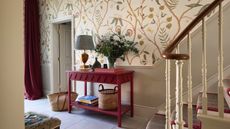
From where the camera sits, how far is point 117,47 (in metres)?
3.11

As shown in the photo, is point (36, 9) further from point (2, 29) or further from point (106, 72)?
point (2, 29)

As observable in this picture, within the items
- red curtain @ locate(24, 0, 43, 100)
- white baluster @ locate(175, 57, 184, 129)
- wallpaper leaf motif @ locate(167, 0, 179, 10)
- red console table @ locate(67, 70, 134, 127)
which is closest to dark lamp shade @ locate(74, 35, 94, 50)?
red console table @ locate(67, 70, 134, 127)

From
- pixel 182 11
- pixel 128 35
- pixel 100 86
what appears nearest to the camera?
pixel 182 11

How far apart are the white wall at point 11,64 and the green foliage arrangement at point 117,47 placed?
225cm

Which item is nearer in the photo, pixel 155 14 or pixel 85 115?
pixel 155 14

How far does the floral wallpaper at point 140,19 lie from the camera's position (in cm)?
282

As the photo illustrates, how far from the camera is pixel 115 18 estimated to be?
341 centimetres

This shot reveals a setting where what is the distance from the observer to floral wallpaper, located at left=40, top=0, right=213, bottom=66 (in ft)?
9.25

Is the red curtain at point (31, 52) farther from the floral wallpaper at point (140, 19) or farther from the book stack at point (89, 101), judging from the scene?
the book stack at point (89, 101)

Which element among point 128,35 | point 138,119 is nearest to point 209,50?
point 128,35

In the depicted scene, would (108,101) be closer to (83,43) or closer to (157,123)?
(157,123)

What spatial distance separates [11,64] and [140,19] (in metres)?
2.64

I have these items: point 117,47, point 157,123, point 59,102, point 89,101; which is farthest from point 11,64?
point 59,102

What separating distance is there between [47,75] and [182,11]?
3.56 metres
